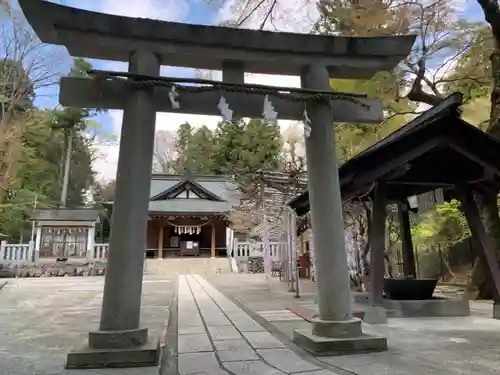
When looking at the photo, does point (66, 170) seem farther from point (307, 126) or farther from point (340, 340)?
point (340, 340)

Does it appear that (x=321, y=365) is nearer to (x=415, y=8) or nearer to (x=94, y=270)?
(x=415, y=8)

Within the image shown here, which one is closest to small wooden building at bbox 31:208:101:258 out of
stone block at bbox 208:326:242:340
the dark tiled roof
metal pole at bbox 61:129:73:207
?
the dark tiled roof

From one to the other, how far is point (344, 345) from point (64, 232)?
25.5m

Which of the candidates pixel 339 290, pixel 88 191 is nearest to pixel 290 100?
pixel 339 290

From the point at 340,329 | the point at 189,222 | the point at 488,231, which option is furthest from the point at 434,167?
the point at 189,222

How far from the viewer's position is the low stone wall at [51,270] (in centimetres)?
2055

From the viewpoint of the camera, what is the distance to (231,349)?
3963mm

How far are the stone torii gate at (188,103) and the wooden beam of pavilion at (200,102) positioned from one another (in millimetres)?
11

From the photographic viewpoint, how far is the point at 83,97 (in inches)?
159

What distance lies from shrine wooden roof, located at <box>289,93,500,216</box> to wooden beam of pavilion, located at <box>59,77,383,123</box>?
1.08 meters

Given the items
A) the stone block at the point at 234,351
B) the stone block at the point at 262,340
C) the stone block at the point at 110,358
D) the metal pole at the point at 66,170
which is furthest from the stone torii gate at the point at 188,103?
the metal pole at the point at 66,170

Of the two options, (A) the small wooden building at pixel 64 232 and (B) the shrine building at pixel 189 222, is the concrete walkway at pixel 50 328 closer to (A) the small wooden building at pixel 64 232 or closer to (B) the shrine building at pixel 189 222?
(B) the shrine building at pixel 189 222

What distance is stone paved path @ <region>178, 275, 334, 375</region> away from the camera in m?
3.23

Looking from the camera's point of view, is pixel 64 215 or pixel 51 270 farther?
pixel 64 215
